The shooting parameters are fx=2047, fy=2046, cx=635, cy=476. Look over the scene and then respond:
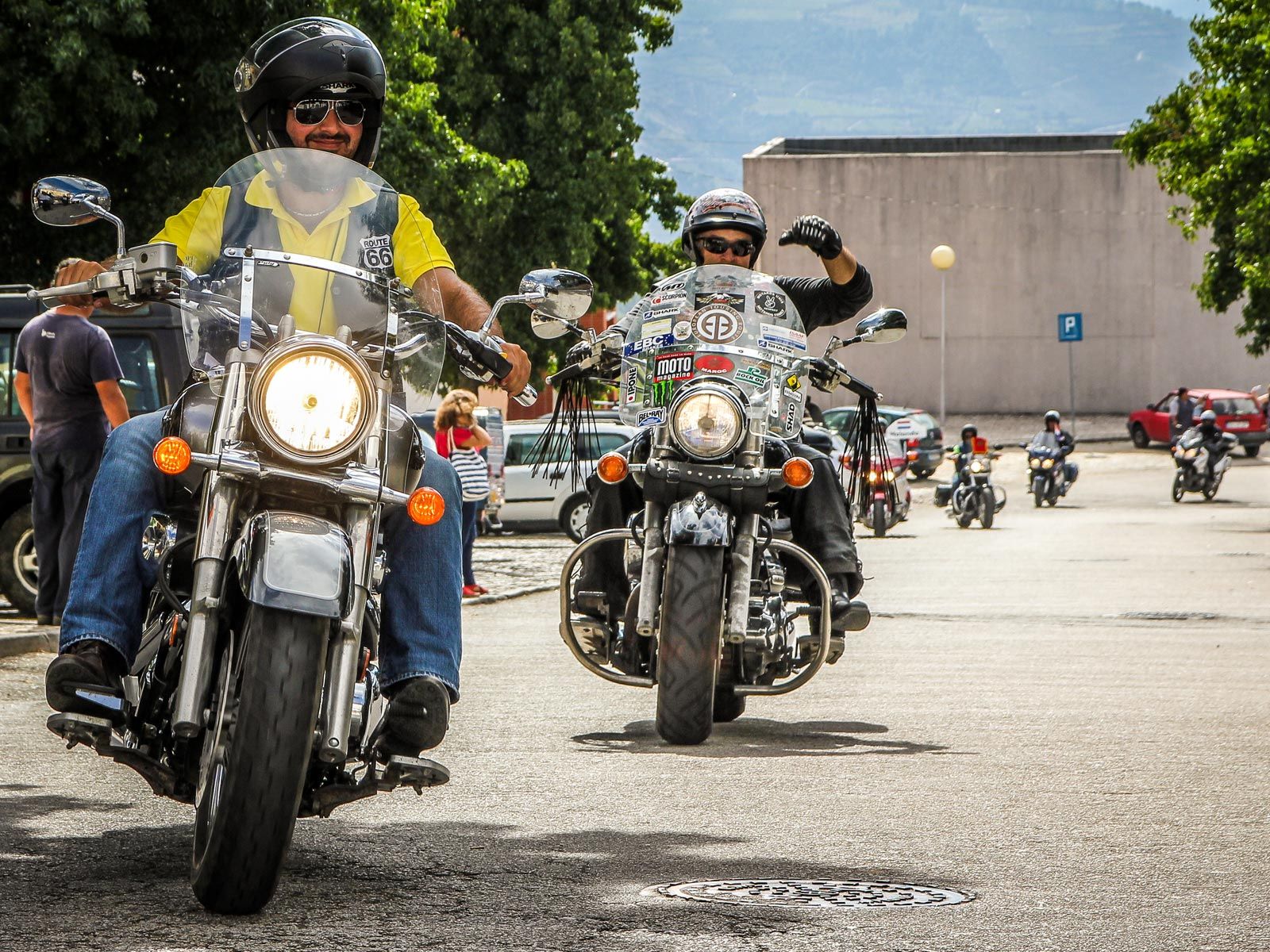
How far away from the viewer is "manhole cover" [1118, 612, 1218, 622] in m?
13.5

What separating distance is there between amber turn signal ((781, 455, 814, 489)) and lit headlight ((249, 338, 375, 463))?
121 inches

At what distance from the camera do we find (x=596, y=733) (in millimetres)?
7707

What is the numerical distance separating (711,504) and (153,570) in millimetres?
2686

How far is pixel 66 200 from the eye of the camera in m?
4.70

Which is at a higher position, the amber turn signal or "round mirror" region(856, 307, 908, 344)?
"round mirror" region(856, 307, 908, 344)

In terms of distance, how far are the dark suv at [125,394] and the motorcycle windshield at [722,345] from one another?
5529 millimetres

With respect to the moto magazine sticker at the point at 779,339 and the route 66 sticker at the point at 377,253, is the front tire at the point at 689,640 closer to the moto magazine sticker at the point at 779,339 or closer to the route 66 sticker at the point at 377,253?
the moto magazine sticker at the point at 779,339

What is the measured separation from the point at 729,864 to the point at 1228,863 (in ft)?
4.15

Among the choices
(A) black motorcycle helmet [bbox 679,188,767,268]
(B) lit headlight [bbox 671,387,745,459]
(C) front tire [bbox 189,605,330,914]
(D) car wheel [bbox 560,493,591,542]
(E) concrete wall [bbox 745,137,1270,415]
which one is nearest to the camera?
(C) front tire [bbox 189,605,330,914]

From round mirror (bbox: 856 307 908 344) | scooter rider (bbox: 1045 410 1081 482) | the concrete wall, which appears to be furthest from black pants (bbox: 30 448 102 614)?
the concrete wall

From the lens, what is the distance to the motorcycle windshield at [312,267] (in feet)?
15.5

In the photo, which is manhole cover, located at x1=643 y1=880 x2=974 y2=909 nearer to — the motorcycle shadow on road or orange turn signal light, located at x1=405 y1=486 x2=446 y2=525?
orange turn signal light, located at x1=405 y1=486 x2=446 y2=525

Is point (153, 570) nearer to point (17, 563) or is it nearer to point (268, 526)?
point (268, 526)

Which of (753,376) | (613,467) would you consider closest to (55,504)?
(613,467)
